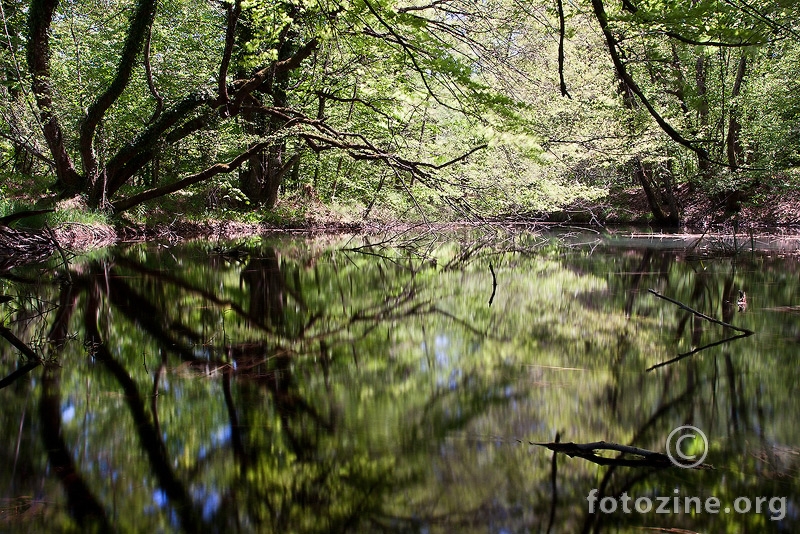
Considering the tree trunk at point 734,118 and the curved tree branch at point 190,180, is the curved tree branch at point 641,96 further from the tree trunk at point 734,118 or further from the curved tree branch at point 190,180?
the tree trunk at point 734,118

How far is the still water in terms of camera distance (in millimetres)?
2139

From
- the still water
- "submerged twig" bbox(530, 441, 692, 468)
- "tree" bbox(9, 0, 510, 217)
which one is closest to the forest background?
"tree" bbox(9, 0, 510, 217)

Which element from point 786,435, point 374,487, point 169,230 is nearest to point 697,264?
point 786,435

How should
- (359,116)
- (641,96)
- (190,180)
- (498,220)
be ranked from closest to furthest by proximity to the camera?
(641,96) < (498,220) < (190,180) < (359,116)

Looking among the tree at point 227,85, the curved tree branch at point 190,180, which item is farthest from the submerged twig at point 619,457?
the curved tree branch at point 190,180

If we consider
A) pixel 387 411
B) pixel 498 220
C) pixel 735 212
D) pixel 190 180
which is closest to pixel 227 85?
pixel 190 180

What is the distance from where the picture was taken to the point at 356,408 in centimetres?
319

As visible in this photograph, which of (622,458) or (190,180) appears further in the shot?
(190,180)

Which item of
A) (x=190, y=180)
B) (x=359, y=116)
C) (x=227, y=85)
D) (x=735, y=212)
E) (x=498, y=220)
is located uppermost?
(x=359, y=116)

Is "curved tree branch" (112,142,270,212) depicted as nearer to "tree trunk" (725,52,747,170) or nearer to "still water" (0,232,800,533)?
"still water" (0,232,800,533)

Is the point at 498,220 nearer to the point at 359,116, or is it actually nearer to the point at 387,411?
the point at 359,116
